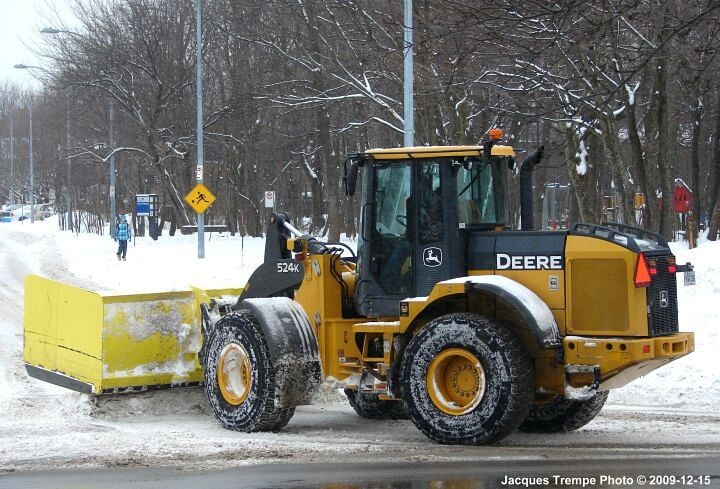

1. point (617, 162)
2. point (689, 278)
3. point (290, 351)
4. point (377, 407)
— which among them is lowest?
point (377, 407)

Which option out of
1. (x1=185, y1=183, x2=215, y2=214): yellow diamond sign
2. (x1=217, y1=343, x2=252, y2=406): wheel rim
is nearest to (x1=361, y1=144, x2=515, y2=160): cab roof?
(x1=217, y1=343, x2=252, y2=406): wheel rim

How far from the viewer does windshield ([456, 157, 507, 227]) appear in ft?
31.5

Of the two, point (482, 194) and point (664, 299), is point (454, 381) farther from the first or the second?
point (664, 299)

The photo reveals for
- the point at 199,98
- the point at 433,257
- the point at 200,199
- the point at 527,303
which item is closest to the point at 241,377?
the point at 433,257

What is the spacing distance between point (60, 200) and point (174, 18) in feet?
97.5

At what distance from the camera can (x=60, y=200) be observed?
Answer: 70.8 m

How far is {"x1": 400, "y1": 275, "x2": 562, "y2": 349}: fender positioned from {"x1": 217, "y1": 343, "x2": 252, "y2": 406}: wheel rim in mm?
1971

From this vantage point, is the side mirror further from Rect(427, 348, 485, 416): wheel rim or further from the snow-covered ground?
the snow-covered ground

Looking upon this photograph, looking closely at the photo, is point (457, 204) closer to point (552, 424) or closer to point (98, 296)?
point (552, 424)

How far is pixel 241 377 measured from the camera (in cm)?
1032

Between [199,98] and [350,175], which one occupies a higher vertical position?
[199,98]

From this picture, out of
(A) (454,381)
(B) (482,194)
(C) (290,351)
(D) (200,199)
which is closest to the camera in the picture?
(A) (454,381)

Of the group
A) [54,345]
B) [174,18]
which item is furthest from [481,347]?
[174,18]

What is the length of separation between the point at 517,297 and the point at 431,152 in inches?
65.4
